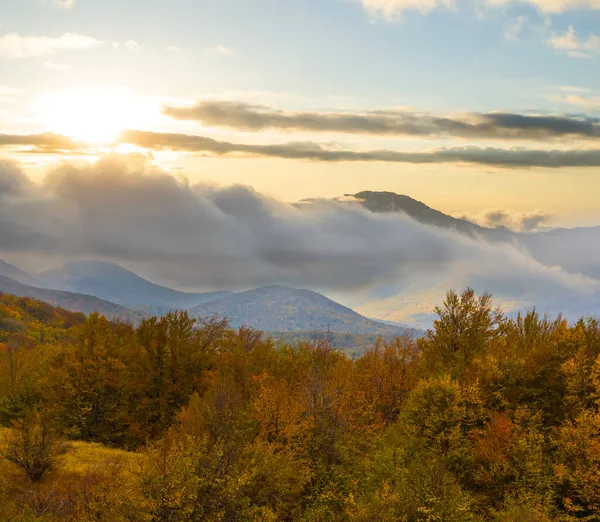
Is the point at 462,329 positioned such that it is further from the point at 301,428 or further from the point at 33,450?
the point at 33,450

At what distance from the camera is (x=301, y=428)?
5706cm

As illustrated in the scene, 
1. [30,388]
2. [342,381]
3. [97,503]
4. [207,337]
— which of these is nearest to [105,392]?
[30,388]

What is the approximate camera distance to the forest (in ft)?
138

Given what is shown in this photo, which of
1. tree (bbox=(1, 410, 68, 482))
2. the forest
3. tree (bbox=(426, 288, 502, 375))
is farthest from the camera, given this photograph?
tree (bbox=(426, 288, 502, 375))

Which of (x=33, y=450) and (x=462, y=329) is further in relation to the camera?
(x=462, y=329)

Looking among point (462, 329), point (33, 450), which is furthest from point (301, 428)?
point (462, 329)

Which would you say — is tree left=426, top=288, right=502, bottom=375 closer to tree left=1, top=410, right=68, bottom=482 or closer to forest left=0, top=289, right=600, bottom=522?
forest left=0, top=289, right=600, bottom=522

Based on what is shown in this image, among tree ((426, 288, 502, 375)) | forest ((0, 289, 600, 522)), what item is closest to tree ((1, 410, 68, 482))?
forest ((0, 289, 600, 522))

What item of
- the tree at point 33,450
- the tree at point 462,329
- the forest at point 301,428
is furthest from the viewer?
the tree at point 462,329

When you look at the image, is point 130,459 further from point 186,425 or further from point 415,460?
point 415,460

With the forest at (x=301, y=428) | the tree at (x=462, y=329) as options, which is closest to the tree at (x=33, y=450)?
the forest at (x=301, y=428)

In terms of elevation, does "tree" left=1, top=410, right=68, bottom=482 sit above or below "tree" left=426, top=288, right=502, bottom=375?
below

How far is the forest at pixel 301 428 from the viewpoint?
42188 millimetres

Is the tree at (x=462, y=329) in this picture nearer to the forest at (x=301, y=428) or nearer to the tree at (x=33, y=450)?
the forest at (x=301, y=428)
